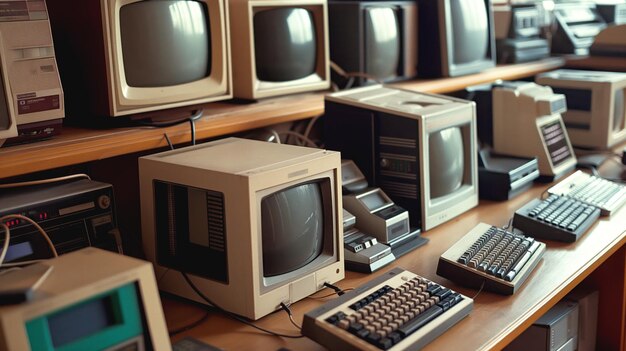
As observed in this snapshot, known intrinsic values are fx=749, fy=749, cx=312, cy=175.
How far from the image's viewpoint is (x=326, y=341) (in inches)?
52.2

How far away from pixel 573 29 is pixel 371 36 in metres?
1.47

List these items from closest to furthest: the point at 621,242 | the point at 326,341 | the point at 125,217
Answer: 1. the point at 326,341
2. the point at 125,217
3. the point at 621,242

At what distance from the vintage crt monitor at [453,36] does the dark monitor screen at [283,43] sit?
23.5 inches

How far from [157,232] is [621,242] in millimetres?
Answer: 1213

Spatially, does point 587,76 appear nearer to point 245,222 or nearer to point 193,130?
point 193,130

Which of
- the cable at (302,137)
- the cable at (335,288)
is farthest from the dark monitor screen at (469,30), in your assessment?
the cable at (335,288)

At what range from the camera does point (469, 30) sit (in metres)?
2.70

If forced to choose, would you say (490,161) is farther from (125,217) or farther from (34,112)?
(34,112)

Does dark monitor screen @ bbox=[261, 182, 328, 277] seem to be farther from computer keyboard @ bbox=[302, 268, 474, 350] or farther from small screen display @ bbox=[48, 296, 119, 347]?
small screen display @ bbox=[48, 296, 119, 347]

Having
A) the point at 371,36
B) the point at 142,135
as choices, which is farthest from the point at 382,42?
the point at 142,135

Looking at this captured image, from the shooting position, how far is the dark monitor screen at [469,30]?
2646 millimetres

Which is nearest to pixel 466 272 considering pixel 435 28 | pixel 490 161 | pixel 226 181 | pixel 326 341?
pixel 326 341

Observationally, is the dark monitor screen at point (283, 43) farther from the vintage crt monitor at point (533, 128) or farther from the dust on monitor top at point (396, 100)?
the vintage crt monitor at point (533, 128)

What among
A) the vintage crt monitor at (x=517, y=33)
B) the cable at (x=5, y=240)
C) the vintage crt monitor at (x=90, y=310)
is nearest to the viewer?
the vintage crt monitor at (x=90, y=310)
